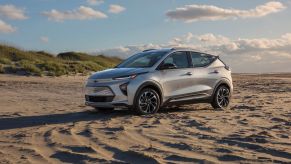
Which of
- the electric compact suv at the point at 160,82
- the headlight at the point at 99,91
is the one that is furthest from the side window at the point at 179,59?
the headlight at the point at 99,91

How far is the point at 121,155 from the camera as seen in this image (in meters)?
7.56

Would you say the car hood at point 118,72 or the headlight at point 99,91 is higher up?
the car hood at point 118,72

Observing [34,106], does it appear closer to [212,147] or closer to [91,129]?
[91,129]

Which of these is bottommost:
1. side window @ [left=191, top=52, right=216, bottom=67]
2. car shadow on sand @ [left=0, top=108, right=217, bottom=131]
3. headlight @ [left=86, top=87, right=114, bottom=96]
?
car shadow on sand @ [left=0, top=108, right=217, bottom=131]

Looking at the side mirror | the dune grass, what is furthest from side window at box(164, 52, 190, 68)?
the dune grass

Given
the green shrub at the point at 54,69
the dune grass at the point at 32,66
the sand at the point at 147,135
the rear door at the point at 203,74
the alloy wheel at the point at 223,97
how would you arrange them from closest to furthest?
the sand at the point at 147,135 → the rear door at the point at 203,74 → the alloy wheel at the point at 223,97 → the dune grass at the point at 32,66 → the green shrub at the point at 54,69

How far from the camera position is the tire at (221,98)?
46.8 feet

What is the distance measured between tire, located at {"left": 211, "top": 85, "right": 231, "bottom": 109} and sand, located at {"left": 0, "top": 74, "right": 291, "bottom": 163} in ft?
0.68

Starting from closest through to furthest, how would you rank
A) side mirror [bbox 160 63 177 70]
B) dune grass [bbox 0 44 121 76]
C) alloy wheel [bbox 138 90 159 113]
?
alloy wheel [bbox 138 90 159 113], side mirror [bbox 160 63 177 70], dune grass [bbox 0 44 121 76]

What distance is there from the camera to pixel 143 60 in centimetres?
1342

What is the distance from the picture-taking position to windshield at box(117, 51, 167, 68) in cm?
1316

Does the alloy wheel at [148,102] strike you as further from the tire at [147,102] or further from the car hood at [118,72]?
the car hood at [118,72]

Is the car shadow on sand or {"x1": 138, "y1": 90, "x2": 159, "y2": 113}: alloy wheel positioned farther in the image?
{"x1": 138, "y1": 90, "x2": 159, "y2": 113}: alloy wheel

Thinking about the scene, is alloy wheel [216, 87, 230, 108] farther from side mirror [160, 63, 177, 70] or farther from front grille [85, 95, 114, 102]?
front grille [85, 95, 114, 102]
